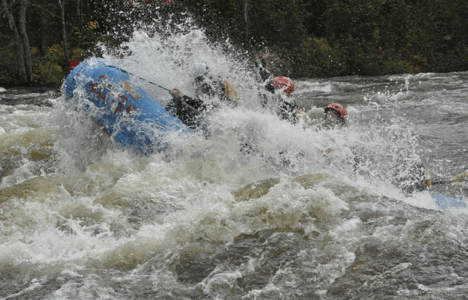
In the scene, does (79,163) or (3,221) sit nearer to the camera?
(3,221)

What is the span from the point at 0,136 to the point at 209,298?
4.99 m

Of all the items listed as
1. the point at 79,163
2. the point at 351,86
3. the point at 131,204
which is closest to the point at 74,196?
the point at 131,204

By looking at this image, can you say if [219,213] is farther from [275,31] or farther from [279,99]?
[275,31]

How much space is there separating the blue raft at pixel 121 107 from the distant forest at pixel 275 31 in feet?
24.4

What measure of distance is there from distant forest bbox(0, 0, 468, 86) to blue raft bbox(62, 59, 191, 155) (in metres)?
7.44

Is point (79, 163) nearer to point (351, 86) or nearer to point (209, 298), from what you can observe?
point (209, 298)

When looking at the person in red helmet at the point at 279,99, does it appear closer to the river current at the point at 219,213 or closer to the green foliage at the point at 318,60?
the river current at the point at 219,213

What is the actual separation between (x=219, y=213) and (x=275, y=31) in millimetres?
12992

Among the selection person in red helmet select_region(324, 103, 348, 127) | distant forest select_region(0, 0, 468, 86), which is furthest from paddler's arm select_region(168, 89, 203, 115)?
distant forest select_region(0, 0, 468, 86)

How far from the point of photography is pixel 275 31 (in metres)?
16.0

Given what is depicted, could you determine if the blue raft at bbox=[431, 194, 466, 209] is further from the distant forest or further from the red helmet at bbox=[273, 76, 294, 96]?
the distant forest

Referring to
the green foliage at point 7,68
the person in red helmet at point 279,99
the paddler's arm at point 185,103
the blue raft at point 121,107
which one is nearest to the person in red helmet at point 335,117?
the person in red helmet at point 279,99

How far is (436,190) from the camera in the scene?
6160 mm

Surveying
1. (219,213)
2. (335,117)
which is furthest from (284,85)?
(219,213)
